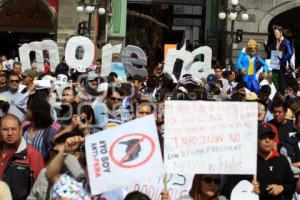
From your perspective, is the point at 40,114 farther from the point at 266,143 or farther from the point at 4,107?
the point at 266,143

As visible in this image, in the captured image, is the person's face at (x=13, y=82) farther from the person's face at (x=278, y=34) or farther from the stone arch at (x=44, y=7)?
the stone arch at (x=44, y=7)

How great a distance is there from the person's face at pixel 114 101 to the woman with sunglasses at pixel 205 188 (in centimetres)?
279

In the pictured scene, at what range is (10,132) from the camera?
586 centimetres

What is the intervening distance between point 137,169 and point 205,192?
0.52 meters

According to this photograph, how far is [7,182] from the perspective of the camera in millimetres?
5742

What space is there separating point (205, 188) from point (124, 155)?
25.0 inches

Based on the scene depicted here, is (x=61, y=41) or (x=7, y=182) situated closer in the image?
(x=7, y=182)

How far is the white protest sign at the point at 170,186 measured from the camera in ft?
20.3

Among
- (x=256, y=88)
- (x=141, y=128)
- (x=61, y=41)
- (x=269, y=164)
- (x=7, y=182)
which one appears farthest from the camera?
(x=61, y=41)

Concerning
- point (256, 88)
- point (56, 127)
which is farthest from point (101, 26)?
point (56, 127)

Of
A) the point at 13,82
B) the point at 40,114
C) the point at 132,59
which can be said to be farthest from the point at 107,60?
the point at 40,114

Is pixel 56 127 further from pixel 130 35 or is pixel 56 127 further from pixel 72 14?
pixel 130 35

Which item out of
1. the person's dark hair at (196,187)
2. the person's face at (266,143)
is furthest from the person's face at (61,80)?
the person's dark hair at (196,187)

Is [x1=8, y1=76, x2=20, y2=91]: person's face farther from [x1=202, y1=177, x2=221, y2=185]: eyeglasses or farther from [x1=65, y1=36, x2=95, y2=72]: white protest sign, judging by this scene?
[x1=202, y1=177, x2=221, y2=185]: eyeglasses
